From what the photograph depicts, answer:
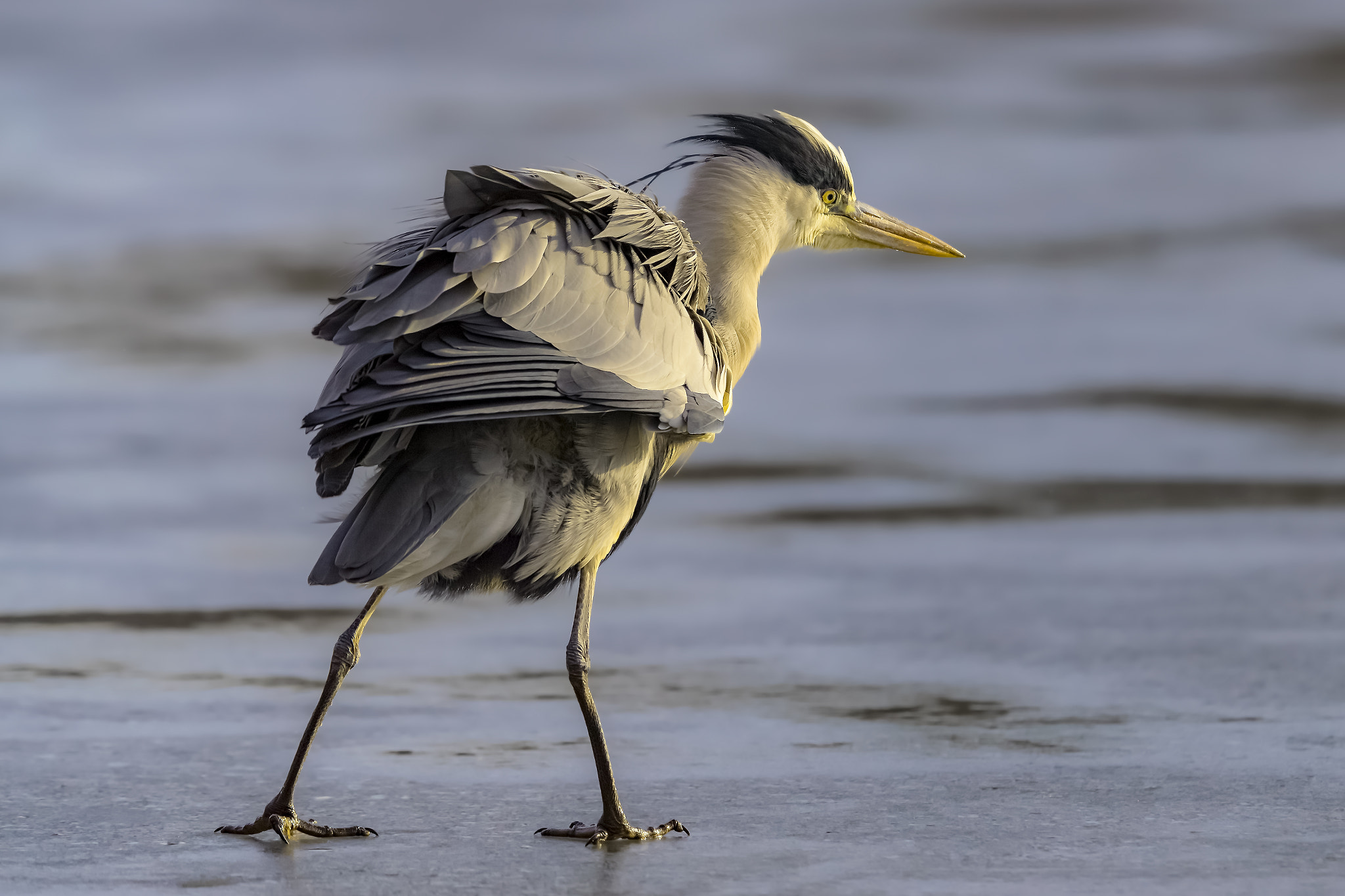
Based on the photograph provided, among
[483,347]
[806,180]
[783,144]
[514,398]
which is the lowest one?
[514,398]

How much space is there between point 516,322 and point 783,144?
7.02ft

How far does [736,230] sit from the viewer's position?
19.7 ft

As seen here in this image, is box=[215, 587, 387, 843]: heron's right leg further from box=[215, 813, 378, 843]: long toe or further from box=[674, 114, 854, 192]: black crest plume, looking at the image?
box=[674, 114, 854, 192]: black crest plume

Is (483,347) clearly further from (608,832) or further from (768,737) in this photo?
(768,737)

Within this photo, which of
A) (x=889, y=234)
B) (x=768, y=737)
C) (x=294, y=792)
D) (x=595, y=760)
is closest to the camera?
(x=294, y=792)

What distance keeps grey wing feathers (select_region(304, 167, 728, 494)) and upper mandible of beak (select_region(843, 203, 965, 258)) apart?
1722mm

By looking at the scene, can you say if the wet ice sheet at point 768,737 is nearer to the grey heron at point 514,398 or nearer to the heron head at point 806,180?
the grey heron at point 514,398

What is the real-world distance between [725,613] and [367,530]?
143 inches

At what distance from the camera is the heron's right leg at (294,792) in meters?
4.49

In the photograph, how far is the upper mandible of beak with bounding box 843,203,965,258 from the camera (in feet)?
22.4

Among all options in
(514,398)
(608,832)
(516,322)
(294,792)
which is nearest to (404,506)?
(514,398)

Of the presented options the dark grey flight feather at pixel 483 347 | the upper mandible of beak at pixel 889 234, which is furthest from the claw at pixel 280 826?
the upper mandible of beak at pixel 889 234

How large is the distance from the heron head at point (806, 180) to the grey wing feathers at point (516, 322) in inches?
42.6

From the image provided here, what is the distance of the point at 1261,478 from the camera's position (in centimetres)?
1121
